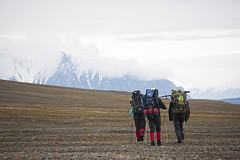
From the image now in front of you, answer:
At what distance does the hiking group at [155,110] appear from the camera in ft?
53.4

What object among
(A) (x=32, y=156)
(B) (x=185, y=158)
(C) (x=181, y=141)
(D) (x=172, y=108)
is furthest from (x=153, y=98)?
(A) (x=32, y=156)

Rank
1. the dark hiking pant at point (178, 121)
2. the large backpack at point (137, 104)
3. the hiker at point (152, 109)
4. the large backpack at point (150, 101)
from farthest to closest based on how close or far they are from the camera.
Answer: the large backpack at point (137, 104) < the dark hiking pant at point (178, 121) < the large backpack at point (150, 101) < the hiker at point (152, 109)

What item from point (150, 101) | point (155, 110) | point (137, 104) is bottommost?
point (155, 110)

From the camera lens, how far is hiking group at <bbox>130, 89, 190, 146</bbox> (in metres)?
16.3

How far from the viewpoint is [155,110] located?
16078mm

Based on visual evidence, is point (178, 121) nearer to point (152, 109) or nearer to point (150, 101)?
point (152, 109)

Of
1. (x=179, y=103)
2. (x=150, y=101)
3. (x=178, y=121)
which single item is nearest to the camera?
(x=150, y=101)

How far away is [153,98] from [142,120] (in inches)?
72.7

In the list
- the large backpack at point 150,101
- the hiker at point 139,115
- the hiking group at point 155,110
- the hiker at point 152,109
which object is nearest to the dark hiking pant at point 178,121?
the hiking group at point 155,110

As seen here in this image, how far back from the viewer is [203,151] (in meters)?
13.3

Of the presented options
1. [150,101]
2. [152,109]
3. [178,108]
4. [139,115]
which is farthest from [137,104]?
[178,108]

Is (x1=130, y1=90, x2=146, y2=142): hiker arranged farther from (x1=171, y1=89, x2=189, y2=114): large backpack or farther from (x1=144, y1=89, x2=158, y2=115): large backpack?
(x1=171, y1=89, x2=189, y2=114): large backpack

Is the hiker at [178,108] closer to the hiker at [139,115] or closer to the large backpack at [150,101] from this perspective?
the large backpack at [150,101]

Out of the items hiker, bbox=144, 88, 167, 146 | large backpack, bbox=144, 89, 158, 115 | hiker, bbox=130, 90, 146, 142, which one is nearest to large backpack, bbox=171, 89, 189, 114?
hiker, bbox=144, 88, 167, 146
